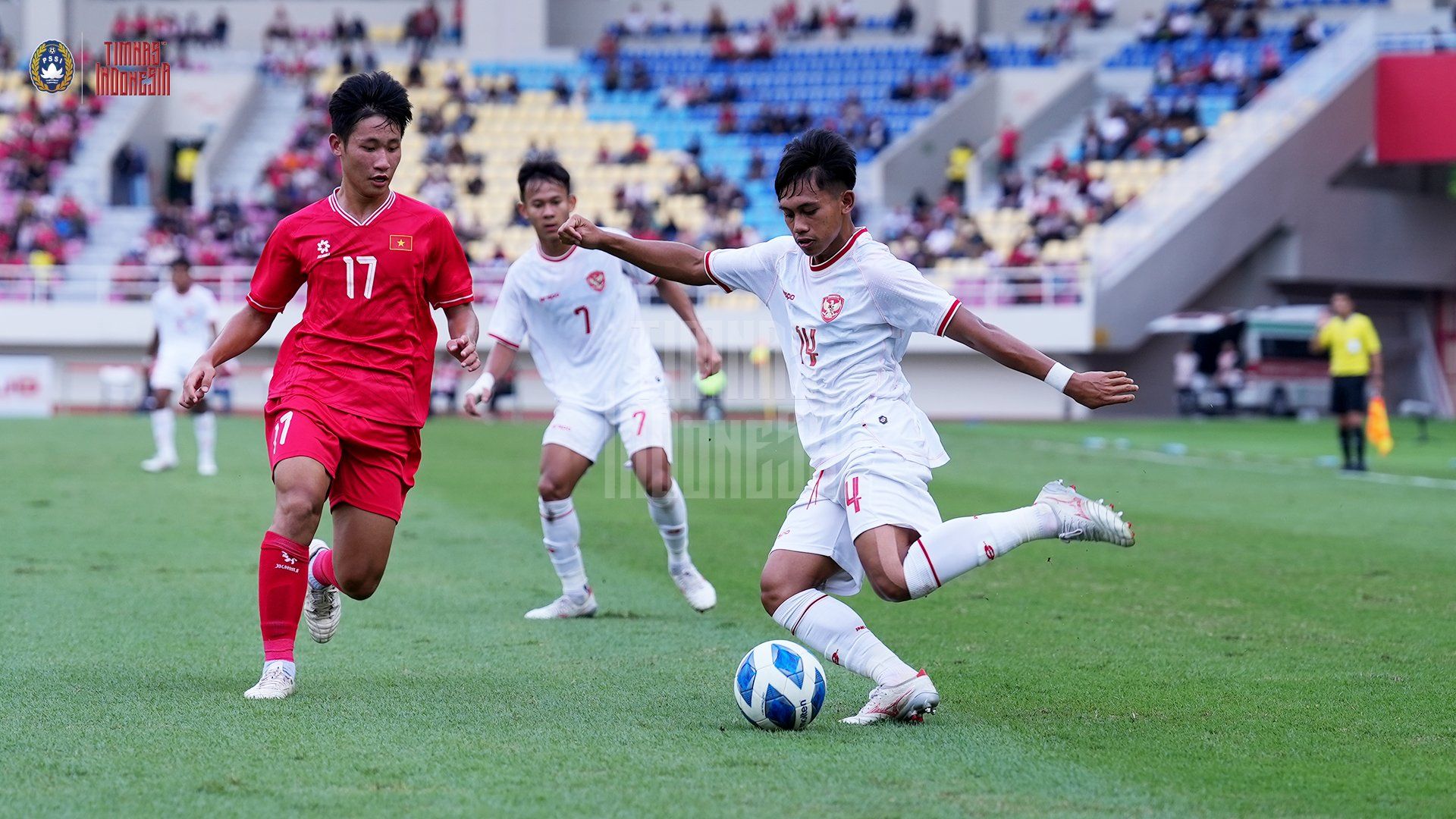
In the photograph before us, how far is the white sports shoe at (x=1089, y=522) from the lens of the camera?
5.62 meters

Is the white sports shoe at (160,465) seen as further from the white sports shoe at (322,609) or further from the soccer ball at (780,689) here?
the soccer ball at (780,689)

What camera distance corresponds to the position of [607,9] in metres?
47.5

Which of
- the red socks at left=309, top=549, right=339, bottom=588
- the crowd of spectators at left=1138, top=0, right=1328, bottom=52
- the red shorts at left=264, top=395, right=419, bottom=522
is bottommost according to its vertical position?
the red socks at left=309, top=549, right=339, bottom=588

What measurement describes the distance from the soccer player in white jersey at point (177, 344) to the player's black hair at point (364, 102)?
11679 millimetres

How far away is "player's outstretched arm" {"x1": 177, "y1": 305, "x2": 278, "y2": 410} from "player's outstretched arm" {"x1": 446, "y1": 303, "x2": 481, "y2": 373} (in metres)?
0.69

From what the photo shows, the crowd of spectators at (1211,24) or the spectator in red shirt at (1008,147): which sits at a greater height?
the crowd of spectators at (1211,24)

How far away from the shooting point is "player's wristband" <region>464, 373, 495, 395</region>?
26.9ft

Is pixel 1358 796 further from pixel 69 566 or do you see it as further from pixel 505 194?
pixel 505 194

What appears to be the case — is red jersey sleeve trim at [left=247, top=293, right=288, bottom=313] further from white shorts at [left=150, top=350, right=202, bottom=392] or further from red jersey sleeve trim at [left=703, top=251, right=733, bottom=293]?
white shorts at [left=150, top=350, right=202, bottom=392]

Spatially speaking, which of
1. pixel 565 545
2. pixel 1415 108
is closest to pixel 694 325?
pixel 565 545

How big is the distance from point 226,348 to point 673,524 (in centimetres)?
312

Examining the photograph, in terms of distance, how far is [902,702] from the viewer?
5.64 metres

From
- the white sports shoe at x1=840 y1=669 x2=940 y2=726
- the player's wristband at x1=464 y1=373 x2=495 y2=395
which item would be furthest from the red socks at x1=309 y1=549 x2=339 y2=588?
the white sports shoe at x1=840 y1=669 x2=940 y2=726

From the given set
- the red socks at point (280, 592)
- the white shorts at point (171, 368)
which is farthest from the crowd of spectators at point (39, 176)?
the red socks at point (280, 592)
